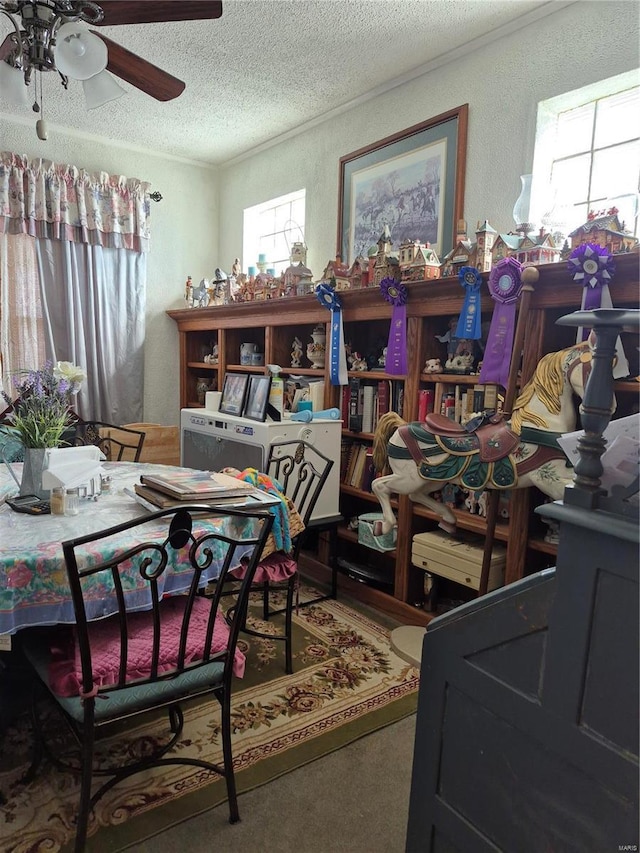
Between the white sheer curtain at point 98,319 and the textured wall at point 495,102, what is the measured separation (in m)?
1.48

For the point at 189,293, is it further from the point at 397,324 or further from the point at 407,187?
the point at 397,324

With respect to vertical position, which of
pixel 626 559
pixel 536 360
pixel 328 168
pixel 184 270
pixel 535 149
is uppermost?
pixel 328 168

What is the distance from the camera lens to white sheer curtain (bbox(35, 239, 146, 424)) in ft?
12.8

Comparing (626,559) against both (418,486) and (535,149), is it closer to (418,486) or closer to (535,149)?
(418,486)

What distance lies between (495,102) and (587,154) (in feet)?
1.68

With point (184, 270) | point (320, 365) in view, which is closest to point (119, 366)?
point (184, 270)

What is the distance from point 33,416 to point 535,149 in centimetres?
235

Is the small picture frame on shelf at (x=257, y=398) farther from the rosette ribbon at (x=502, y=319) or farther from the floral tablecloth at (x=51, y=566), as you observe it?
the floral tablecloth at (x=51, y=566)

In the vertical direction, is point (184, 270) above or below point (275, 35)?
below

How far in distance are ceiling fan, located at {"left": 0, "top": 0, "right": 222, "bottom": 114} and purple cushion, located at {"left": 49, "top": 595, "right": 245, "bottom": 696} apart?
1654mm

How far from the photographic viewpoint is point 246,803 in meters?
1.60

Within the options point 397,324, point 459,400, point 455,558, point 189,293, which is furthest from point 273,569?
point 189,293

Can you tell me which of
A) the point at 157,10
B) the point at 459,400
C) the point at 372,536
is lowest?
the point at 372,536

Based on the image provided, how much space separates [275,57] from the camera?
2.83 meters
